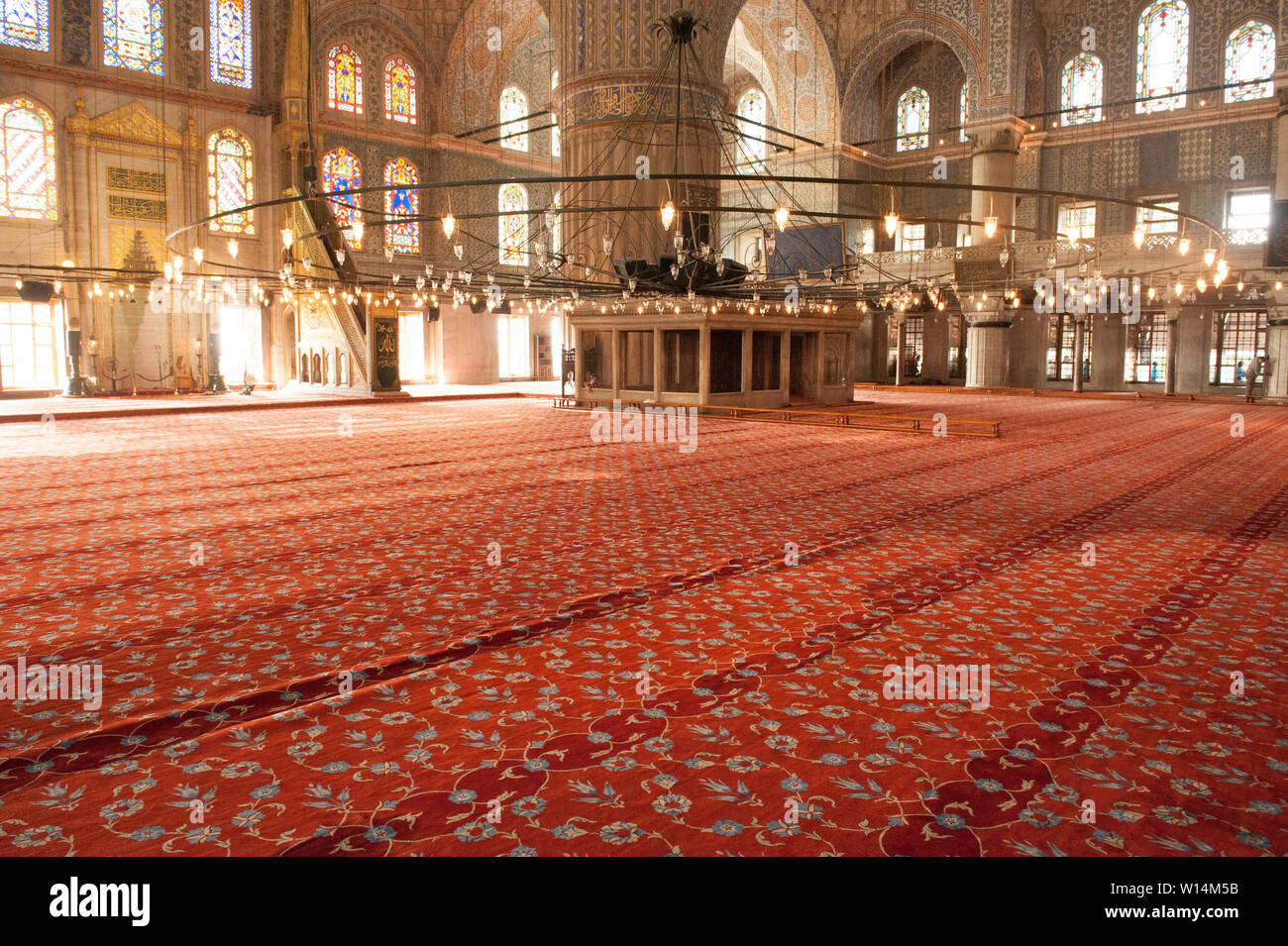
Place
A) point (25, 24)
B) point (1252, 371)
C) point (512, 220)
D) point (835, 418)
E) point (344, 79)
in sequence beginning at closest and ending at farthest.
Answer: point (835, 418)
point (25, 24)
point (1252, 371)
point (344, 79)
point (512, 220)

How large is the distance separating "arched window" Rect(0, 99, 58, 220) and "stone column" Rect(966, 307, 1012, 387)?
17.3 metres

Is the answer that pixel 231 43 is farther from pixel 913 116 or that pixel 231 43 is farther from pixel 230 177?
pixel 913 116

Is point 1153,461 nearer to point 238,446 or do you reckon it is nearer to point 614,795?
point 614,795

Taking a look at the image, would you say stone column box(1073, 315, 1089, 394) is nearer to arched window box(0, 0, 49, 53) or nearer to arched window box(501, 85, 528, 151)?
arched window box(501, 85, 528, 151)

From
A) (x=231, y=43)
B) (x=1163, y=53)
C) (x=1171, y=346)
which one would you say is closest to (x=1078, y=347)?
(x=1171, y=346)

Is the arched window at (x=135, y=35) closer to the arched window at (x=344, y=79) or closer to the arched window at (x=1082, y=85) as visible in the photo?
the arched window at (x=344, y=79)

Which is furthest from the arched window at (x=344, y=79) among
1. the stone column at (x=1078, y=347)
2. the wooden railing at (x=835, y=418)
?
the stone column at (x=1078, y=347)

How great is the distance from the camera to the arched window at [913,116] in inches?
803

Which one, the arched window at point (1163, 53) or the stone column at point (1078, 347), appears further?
the stone column at point (1078, 347)

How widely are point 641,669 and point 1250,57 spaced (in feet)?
64.8

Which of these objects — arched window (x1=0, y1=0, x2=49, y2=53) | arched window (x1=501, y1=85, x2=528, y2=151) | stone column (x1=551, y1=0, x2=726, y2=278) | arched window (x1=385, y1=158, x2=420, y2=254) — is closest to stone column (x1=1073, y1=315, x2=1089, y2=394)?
stone column (x1=551, y1=0, x2=726, y2=278)

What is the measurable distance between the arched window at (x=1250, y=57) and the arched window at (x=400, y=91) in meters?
16.5

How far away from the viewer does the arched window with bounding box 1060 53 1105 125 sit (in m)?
18.0

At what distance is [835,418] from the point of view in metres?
11.0
